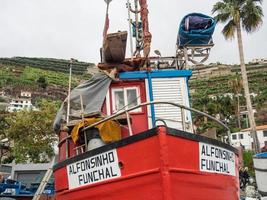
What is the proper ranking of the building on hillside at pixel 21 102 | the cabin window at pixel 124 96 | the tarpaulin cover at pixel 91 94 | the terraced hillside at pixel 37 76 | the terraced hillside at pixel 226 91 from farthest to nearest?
the terraced hillside at pixel 37 76 → the building on hillside at pixel 21 102 → the terraced hillside at pixel 226 91 → the cabin window at pixel 124 96 → the tarpaulin cover at pixel 91 94

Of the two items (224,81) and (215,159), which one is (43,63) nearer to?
(224,81)

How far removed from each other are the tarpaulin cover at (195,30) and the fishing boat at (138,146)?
835 mm

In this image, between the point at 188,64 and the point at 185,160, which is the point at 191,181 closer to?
the point at 185,160

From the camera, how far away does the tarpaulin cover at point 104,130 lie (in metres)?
7.55

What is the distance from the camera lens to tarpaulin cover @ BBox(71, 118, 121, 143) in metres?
7.55

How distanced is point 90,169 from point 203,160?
6.43ft

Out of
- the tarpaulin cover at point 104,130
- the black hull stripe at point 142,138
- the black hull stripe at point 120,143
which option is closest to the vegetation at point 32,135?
the tarpaulin cover at point 104,130

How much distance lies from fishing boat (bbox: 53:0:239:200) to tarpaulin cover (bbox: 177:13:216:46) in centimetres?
84

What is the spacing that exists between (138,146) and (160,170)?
Answer: 0.59 meters

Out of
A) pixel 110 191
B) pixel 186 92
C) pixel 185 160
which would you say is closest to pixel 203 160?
pixel 185 160

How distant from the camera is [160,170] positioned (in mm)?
6379

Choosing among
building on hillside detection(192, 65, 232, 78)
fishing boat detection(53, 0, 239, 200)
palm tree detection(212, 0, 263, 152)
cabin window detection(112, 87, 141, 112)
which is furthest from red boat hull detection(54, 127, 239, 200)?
building on hillside detection(192, 65, 232, 78)

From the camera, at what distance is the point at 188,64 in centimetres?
951

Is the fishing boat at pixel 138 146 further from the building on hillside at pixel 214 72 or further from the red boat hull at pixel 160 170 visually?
the building on hillside at pixel 214 72
